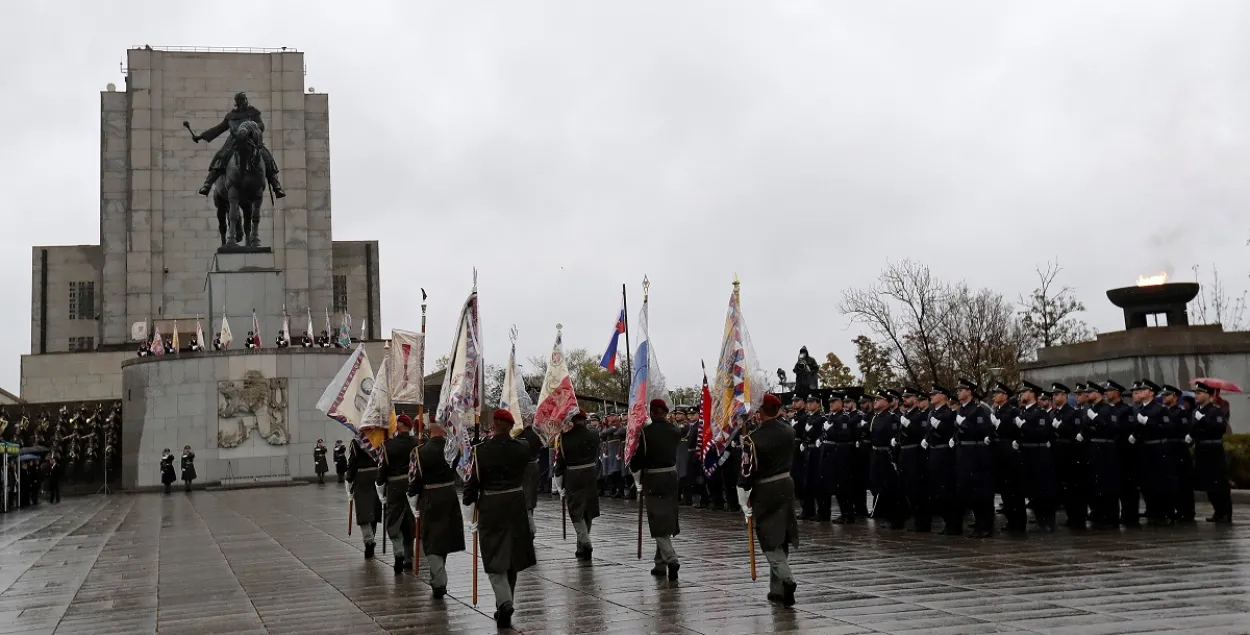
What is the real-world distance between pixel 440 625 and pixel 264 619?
1827 millimetres

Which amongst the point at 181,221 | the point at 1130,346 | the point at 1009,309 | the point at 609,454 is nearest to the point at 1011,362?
the point at 1009,309

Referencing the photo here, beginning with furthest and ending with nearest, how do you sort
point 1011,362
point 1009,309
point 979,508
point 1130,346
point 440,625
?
point 1009,309 → point 1011,362 → point 1130,346 → point 979,508 → point 440,625

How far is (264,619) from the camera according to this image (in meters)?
10.4

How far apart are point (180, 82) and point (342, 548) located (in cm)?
6002

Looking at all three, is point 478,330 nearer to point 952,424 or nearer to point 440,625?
point 440,625

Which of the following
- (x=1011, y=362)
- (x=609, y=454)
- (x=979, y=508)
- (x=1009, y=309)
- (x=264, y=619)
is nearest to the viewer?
(x=264, y=619)

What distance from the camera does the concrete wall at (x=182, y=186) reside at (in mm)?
67812

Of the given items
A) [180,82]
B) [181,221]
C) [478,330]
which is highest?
[180,82]

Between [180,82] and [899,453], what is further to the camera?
[180,82]

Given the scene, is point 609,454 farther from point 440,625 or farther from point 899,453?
point 440,625

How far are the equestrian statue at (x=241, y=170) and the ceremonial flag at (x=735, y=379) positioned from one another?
36.8 m

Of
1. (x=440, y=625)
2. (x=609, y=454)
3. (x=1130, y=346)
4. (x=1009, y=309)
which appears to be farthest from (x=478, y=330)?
(x=1009, y=309)

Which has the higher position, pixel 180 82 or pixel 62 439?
pixel 180 82

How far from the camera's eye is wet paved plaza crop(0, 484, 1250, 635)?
29.5ft
